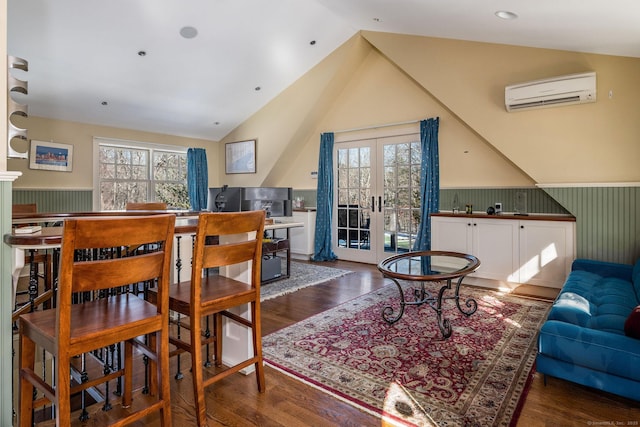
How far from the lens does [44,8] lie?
135 inches

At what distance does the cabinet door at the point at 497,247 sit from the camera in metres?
4.02

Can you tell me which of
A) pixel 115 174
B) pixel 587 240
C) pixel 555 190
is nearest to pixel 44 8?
pixel 115 174

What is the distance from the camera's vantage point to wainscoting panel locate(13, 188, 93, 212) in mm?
4926

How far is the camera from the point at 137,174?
6328 millimetres

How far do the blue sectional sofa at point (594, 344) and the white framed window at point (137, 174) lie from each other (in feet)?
20.7

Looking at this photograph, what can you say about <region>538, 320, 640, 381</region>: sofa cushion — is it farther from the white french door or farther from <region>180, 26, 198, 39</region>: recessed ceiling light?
<region>180, 26, 198, 39</region>: recessed ceiling light

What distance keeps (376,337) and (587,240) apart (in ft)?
8.53

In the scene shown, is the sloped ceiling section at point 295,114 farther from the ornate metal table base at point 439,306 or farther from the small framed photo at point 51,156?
the ornate metal table base at point 439,306

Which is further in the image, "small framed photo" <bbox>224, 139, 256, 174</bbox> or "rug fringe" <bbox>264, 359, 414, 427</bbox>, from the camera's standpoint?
"small framed photo" <bbox>224, 139, 256, 174</bbox>

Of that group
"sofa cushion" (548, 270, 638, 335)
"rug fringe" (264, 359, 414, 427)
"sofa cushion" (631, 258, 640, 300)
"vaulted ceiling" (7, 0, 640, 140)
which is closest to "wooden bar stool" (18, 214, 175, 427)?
"rug fringe" (264, 359, 414, 427)

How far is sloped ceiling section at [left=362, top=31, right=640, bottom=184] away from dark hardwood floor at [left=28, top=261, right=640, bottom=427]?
2.56 meters

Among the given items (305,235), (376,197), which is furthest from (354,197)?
(305,235)

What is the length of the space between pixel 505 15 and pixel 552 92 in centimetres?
101

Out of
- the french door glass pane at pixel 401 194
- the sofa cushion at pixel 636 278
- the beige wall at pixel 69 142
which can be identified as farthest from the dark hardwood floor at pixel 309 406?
the beige wall at pixel 69 142
